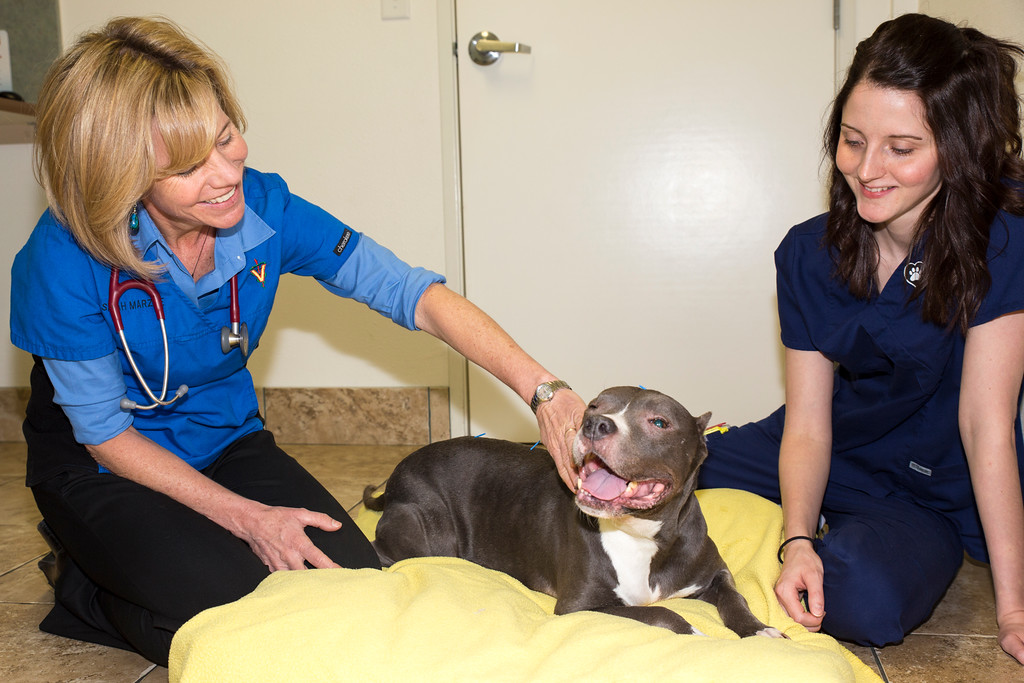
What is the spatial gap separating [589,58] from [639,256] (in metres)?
0.75

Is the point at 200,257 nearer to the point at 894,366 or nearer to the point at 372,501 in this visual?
the point at 372,501

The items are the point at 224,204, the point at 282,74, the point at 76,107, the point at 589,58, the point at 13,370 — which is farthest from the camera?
the point at 13,370

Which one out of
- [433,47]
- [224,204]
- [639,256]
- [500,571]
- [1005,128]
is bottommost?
[500,571]

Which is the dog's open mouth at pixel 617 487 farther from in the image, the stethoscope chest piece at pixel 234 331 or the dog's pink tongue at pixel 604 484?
the stethoscope chest piece at pixel 234 331

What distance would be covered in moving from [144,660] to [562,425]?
1.00 meters

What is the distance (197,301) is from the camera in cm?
194

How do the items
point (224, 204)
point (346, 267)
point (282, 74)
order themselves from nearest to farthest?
point (224, 204)
point (346, 267)
point (282, 74)

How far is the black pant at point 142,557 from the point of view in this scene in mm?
1715

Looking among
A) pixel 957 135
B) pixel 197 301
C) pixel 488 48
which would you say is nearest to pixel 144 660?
pixel 197 301

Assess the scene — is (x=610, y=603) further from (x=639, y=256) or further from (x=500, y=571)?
(x=639, y=256)

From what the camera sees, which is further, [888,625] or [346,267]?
[346,267]

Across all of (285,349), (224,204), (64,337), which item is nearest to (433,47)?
(285,349)

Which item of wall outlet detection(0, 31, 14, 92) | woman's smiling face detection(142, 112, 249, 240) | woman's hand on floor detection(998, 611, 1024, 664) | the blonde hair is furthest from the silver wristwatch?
wall outlet detection(0, 31, 14, 92)

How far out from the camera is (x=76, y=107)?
171 centimetres
